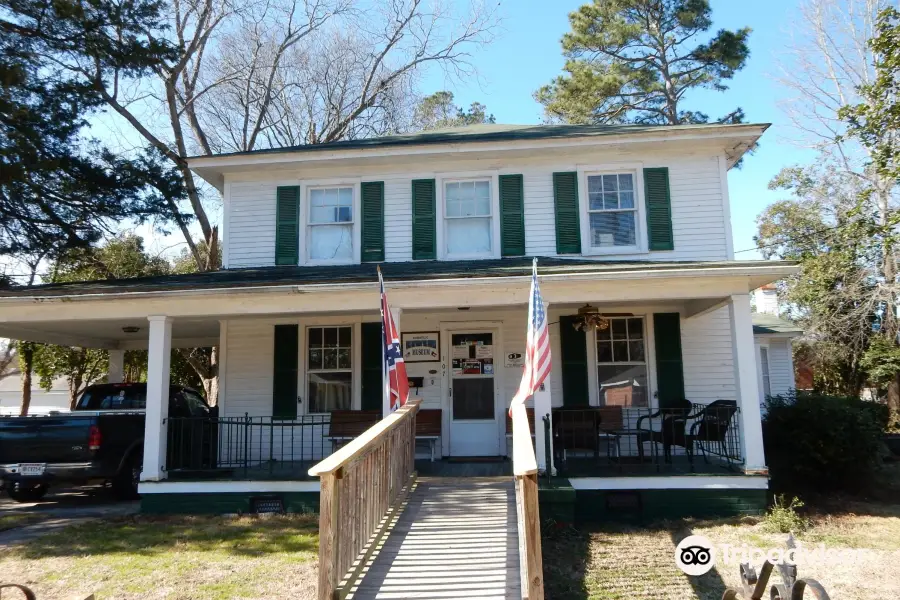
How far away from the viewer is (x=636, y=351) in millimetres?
10375

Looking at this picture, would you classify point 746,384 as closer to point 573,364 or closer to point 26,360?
point 573,364

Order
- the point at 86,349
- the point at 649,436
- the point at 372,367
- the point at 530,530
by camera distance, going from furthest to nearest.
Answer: the point at 86,349, the point at 372,367, the point at 649,436, the point at 530,530

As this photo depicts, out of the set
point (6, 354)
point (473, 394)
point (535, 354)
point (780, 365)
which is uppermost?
point (6, 354)

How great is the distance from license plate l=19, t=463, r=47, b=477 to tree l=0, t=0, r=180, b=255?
5505 mm

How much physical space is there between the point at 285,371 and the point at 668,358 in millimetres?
6228

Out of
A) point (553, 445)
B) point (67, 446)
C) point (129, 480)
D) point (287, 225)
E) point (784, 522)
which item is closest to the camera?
point (784, 522)

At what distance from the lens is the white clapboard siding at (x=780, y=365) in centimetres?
1804

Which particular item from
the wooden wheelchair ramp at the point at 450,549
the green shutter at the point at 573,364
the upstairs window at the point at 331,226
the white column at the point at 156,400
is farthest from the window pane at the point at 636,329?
the white column at the point at 156,400

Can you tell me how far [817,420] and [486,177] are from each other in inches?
246

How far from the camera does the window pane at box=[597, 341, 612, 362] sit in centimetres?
1038

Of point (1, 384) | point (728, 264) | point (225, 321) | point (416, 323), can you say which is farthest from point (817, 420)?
point (1, 384)

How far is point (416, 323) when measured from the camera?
10.7 metres

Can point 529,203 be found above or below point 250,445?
above

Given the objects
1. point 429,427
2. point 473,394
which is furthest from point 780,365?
point 429,427
